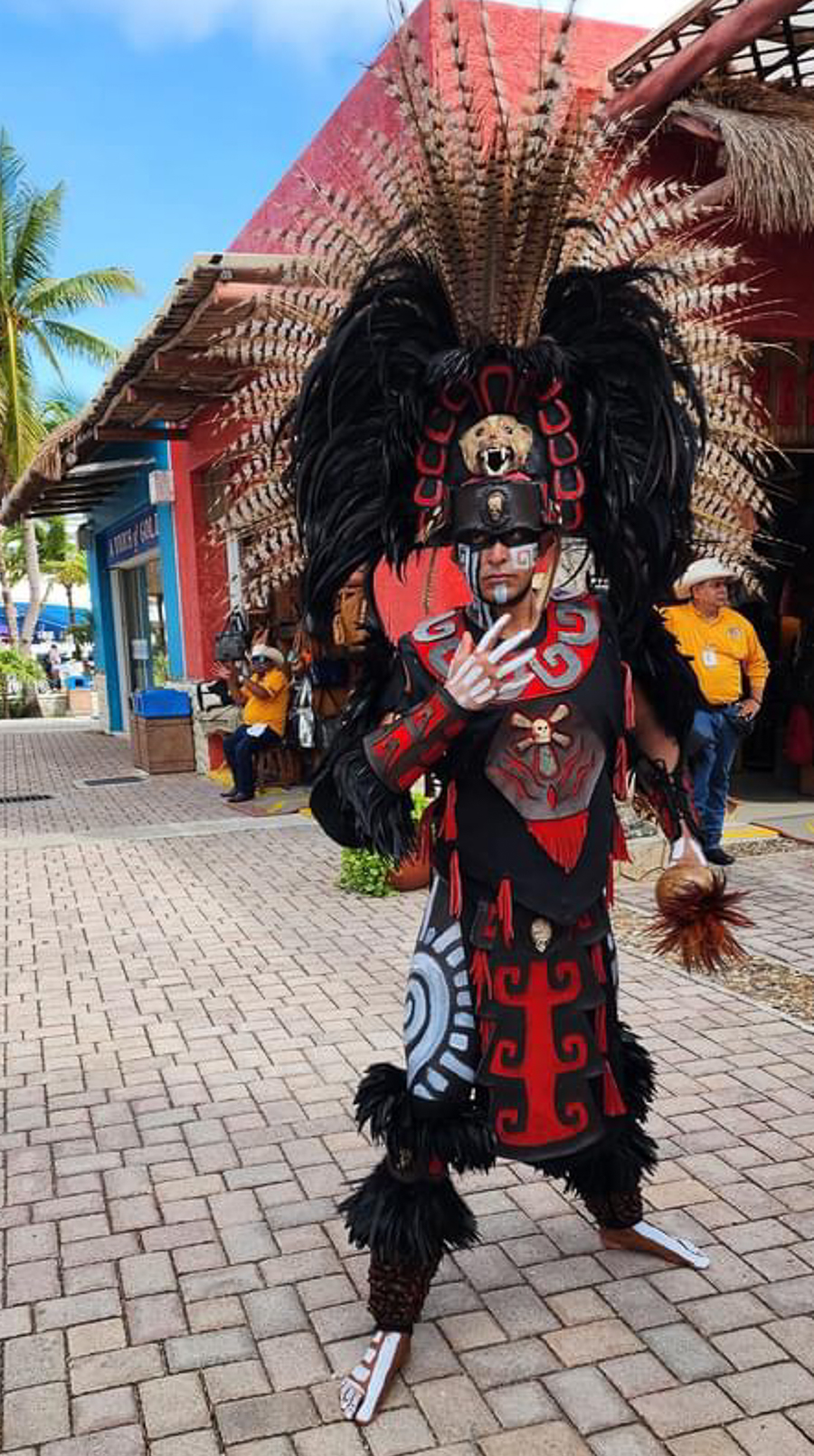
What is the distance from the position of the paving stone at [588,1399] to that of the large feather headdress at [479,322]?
1658 millimetres

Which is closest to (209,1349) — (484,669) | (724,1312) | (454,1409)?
(454,1409)

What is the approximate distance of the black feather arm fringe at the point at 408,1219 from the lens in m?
2.46

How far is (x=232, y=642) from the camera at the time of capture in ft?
34.6

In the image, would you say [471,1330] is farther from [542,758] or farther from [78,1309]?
[542,758]

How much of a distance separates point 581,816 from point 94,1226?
1897mm

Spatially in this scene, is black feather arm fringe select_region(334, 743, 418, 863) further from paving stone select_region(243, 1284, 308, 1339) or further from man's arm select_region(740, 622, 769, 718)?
man's arm select_region(740, 622, 769, 718)

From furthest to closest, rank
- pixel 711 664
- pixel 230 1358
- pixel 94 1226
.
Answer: pixel 711 664
pixel 94 1226
pixel 230 1358

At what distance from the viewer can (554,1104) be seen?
95.7 inches

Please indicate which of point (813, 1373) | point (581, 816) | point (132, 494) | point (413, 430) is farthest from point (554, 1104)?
point (132, 494)

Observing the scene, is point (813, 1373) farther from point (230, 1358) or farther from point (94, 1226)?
point (94, 1226)

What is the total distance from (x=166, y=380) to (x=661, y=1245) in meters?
8.38

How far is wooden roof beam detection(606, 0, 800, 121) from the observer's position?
6.08 metres

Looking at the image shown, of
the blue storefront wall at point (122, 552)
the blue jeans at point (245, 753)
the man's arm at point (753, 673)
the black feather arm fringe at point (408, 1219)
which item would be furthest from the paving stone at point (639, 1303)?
the blue storefront wall at point (122, 552)

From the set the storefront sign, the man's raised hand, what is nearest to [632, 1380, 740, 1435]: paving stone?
the man's raised hand
